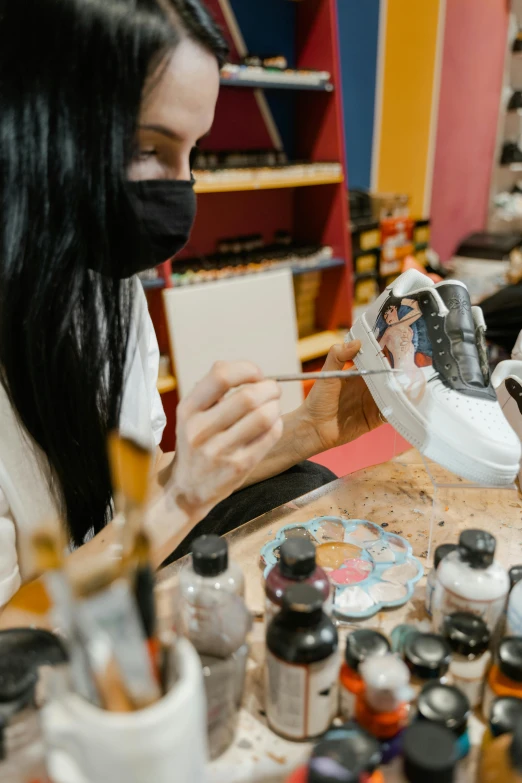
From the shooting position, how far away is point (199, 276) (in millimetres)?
1950

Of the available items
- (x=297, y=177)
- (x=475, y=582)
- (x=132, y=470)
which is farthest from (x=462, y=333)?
(x=297, y=177)

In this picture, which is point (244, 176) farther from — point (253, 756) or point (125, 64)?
point (253, 756)

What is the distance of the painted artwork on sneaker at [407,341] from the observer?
805 millimetres

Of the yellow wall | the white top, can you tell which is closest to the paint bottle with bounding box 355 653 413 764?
the white top

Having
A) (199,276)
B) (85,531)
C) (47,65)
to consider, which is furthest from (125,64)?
(199,276)

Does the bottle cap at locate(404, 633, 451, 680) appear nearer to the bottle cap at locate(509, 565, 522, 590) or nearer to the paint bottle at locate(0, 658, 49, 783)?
the bottle cap at locate(509, 565, 522, 590)

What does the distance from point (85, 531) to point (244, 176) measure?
4.89 feet

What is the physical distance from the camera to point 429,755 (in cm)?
38

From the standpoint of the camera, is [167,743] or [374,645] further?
[374,645]

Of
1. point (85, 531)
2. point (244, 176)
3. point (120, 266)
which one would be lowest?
point (85, 531)

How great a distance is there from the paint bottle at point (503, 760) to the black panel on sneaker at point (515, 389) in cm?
51

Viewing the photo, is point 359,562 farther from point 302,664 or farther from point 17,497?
point 17,497

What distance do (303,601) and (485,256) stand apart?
3.11 meters

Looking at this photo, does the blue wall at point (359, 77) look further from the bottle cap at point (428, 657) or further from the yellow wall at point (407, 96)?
the bottle cap at point (428, 657)
